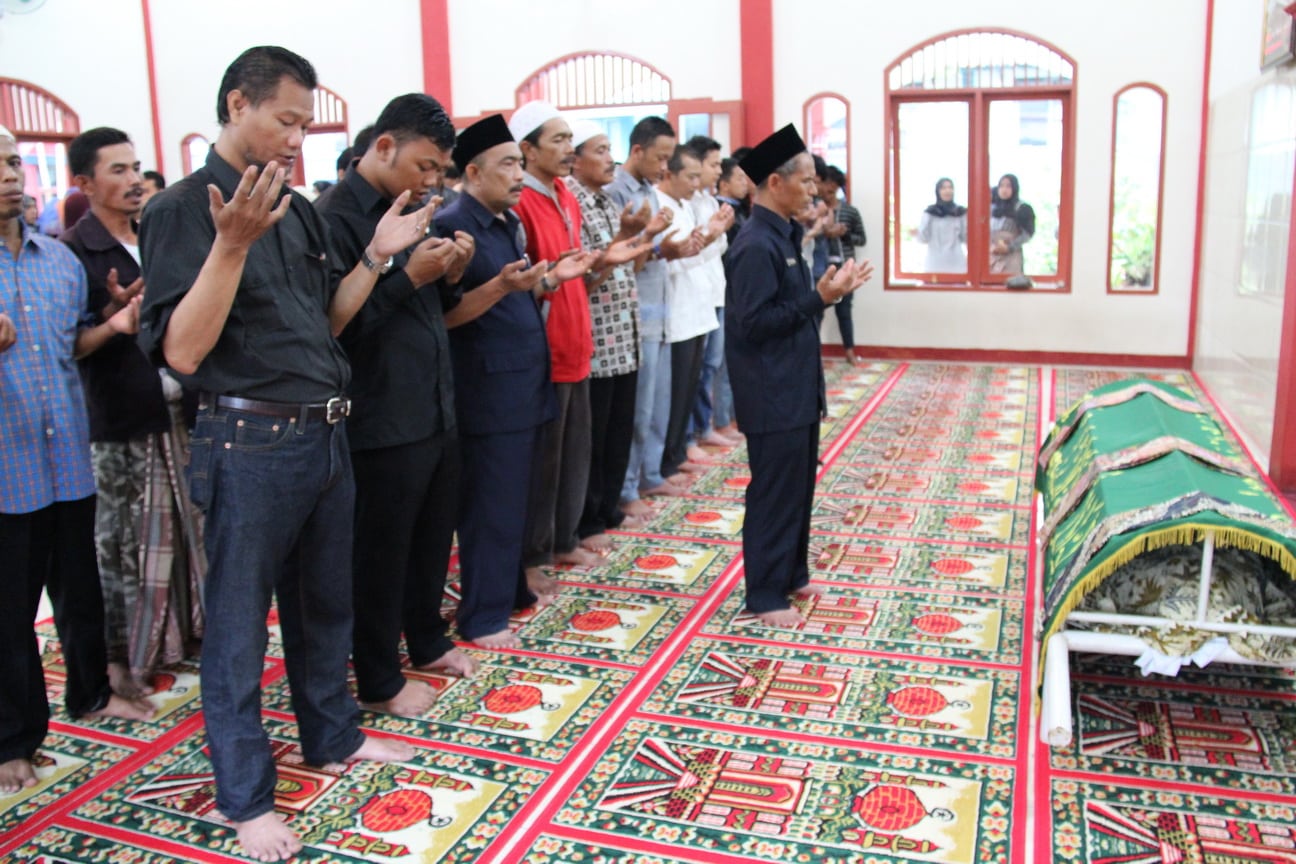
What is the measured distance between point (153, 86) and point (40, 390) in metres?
9.17

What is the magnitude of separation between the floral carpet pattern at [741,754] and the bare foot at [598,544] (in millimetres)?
260

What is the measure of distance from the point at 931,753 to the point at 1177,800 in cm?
56

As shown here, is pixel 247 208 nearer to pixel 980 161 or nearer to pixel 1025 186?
pixel 980 161

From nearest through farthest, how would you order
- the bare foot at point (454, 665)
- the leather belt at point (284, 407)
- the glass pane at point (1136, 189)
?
the leather belt at point (284, 407) → the bare foot at point (454, 665) → the glass pane at point (1136, 189)

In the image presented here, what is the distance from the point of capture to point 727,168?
646 cm

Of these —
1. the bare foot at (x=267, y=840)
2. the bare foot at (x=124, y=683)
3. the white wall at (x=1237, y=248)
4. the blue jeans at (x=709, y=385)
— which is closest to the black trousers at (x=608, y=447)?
the blue jeans at (x=709, y=385)

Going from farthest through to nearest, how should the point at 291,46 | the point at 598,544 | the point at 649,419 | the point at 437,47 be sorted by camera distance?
the point at 291,46 → the point at 437,47 → the point at 649,419 → the point at 598,544

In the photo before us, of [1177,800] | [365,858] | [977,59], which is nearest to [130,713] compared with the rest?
[365,858]

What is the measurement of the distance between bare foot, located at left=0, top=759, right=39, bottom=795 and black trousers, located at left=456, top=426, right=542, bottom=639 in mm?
1264

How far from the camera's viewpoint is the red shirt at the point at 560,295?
3.82 meters

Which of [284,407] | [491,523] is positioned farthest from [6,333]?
[491,523]

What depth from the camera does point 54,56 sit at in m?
10.5

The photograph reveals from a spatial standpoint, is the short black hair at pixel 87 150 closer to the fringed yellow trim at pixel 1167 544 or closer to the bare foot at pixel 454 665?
the bare foot at pixel 454 665

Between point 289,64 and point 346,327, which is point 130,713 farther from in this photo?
point 289,64
